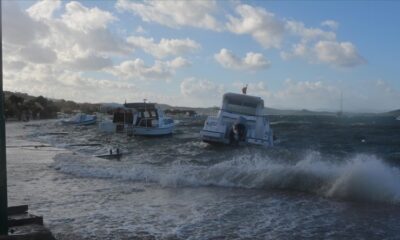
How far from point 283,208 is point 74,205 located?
185 inches

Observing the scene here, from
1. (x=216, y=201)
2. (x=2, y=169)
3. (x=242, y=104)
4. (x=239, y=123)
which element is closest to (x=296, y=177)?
(x=216, y=201)

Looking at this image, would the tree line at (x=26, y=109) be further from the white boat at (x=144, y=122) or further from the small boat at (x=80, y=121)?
the white boat at (x=144, y=122)

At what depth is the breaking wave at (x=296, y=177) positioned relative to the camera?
1241 cm

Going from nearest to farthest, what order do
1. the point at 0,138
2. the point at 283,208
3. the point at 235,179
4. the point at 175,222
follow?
the point at 0,138 → the point at 175,222 → the point at 283,208 → the point at 235,179

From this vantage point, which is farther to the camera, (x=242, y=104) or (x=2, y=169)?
(x=242, y=104)

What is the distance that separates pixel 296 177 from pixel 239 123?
21.2m

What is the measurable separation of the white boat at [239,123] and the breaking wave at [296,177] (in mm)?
16977

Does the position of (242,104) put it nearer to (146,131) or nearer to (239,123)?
(239,123)

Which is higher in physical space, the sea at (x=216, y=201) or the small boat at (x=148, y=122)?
the small boat at (x=148, y=122)

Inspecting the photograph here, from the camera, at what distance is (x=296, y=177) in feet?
46.3

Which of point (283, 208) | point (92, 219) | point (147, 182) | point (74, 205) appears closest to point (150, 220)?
point (92, 219)

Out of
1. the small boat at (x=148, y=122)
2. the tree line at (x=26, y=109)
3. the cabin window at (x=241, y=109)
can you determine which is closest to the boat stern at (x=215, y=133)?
the cabin window at (x=241, y=109)

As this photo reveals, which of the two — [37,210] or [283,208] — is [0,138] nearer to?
[37,210]

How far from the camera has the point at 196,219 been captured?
9539 mm
